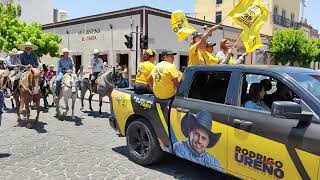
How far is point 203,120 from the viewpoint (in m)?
5.17

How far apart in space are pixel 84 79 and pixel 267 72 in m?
9.85

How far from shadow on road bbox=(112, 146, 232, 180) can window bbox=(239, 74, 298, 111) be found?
1.45 m

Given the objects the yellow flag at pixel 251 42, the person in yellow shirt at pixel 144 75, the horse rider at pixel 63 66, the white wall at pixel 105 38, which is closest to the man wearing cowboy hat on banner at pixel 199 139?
the person in yellow shirt at pixel 144 75

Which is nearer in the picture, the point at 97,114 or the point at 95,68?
the point at 97,114

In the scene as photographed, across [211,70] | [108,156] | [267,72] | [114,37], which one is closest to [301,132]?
[267,72]

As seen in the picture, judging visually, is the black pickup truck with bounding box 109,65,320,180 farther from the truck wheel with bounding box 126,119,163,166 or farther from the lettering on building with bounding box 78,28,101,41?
the lettering on building with bounding box 78,28,101,41

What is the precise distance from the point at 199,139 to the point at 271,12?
4755 cm

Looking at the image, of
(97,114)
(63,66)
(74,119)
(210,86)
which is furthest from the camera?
(97,114)

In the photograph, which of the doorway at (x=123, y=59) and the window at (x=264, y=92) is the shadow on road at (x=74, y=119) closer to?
the window at (x=264, y=92)

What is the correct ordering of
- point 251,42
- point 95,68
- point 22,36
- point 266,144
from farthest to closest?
point 22,36, point 95,68, point 251,42, point 266,144

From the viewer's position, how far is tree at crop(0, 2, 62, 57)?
31359 mm

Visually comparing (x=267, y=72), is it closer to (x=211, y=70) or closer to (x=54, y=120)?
(x=211, y=70)

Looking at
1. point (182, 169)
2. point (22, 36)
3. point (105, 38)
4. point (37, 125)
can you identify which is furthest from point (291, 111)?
point (22, 36)

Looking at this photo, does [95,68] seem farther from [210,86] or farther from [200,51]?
[210,86]
